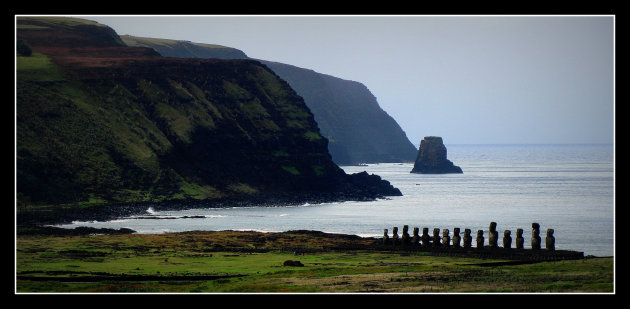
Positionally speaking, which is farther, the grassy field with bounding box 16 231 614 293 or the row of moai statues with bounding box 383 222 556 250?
the row of moai statues with bounding box 383 222 556 250

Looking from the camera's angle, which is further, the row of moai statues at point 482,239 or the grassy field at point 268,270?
the row of moai statues at point 482,239

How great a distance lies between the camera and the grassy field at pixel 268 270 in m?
69.4

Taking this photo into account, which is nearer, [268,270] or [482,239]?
[268,270]

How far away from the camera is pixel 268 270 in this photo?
281ft

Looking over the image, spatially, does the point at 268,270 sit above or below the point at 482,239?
below

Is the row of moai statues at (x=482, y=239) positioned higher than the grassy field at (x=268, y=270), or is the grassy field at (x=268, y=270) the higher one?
the row of moai statues at (x=482, y=239)

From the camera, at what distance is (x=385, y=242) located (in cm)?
10750

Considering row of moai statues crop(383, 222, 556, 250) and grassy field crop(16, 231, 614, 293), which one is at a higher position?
row of moai statues crop(383, 222, 556, 250)

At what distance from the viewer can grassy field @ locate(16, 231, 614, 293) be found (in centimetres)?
6944
